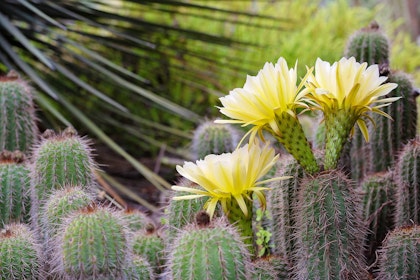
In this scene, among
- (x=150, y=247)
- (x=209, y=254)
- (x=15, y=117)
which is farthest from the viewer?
(x=15, y=117)

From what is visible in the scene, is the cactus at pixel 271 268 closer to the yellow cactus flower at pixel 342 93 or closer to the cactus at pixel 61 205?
the yellow cactus flower at pixel 342 93

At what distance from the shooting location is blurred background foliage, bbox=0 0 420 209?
386 cm

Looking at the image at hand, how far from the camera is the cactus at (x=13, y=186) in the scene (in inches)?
82.3

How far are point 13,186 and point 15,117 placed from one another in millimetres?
508

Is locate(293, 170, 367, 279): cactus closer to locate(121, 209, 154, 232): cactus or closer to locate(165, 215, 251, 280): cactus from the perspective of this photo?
locate(165, 215, 251, 280): cactus

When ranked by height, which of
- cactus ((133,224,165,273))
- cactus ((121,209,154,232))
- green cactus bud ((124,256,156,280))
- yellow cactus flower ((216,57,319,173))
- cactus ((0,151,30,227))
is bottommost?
green cactus bud ((124,256,156,280))

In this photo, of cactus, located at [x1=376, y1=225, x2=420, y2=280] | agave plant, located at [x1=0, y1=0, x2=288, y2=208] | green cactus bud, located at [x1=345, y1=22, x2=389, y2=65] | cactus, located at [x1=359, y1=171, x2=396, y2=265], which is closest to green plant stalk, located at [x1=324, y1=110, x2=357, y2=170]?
cactus, located at [x1=376, y1=225, x2=420, y2=280]

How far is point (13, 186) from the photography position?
2.09 meters

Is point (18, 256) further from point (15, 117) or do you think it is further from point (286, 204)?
point (15, 117)

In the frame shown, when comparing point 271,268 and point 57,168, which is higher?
point 57,168

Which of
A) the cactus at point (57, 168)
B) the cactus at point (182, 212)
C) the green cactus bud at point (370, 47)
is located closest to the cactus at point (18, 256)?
the cactus at point (57, 168)

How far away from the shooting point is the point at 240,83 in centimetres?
490

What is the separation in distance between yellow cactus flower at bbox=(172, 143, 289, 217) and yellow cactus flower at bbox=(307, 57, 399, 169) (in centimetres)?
17

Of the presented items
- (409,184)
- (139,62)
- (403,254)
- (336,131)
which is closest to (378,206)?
(409,184)
